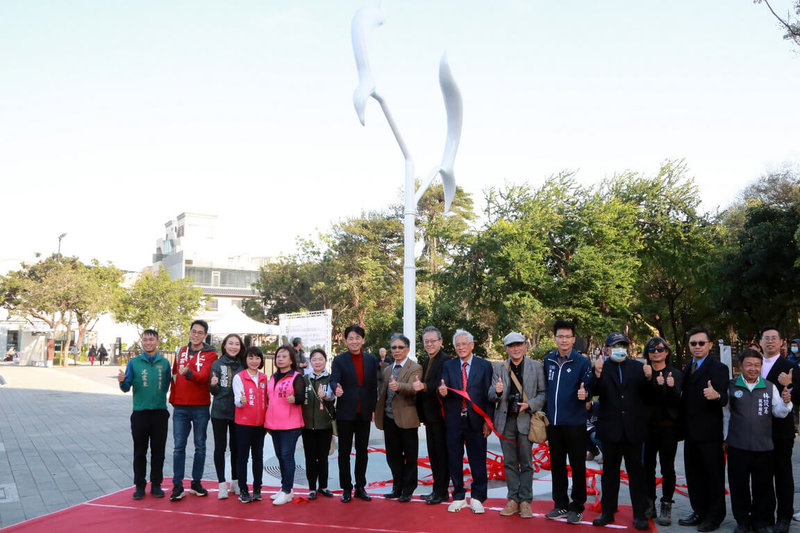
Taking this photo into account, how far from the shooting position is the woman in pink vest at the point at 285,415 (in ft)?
21.8

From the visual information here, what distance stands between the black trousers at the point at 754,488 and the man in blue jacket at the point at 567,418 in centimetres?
125

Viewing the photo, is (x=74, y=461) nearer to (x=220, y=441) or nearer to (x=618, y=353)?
(x=220, y=441)

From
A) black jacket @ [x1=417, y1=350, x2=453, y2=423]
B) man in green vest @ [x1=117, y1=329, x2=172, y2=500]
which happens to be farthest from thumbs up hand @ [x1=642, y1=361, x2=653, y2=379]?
A: man in green vest @ [x1=117, y1=329, x2=172, y2=500]

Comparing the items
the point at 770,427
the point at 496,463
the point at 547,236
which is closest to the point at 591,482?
the point at 496,463

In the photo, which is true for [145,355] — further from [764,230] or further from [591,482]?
[764,230]

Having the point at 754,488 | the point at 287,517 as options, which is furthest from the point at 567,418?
the point at 287,517

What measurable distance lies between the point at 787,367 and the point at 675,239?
918 inches

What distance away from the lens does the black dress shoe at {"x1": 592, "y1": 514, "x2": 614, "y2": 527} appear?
574cm

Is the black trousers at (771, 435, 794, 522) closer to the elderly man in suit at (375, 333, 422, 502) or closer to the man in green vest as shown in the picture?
the elderly man in suit at (375, 333, 422, 502)

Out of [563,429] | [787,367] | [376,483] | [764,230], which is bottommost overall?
[376,483]

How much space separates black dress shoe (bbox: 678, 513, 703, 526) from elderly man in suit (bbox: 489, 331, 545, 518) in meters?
1.33

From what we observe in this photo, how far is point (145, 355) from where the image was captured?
6.88 meters

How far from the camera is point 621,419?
19.0 ft

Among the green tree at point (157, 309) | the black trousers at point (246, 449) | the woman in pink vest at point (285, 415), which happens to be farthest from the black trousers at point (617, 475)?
the green tree at point (157, 309)
